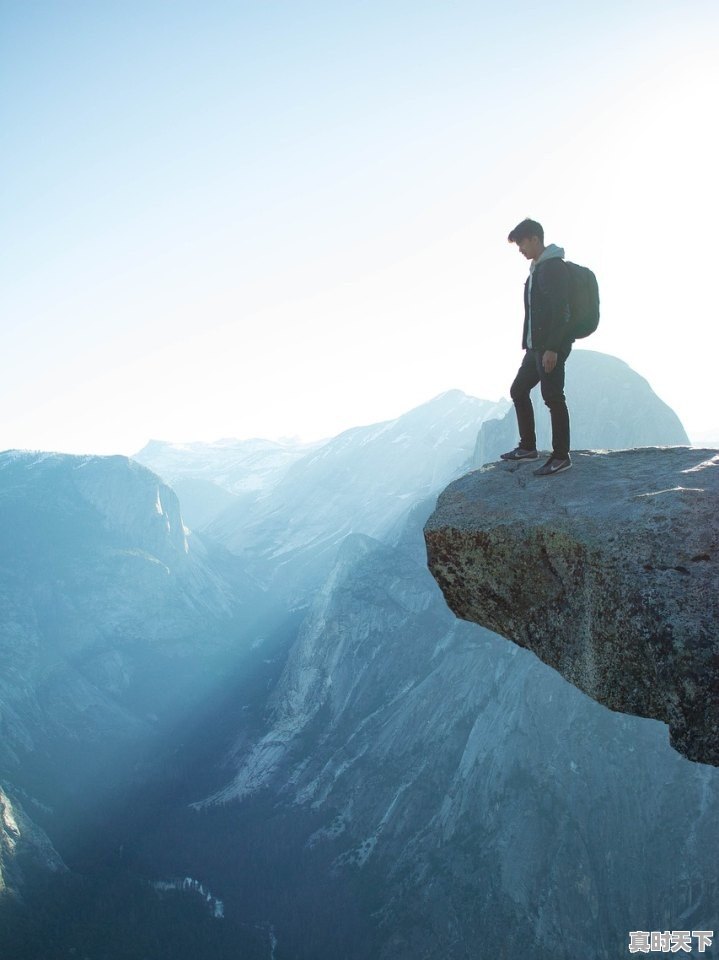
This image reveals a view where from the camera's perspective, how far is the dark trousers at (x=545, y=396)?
6949 mm

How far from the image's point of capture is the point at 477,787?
2847 inches

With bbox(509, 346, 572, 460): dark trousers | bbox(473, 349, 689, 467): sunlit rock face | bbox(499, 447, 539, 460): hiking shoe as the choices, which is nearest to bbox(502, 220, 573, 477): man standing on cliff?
bbox(509, 346, 572, 460): dark trousers

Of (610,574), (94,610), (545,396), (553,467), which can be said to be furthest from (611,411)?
(94,610)

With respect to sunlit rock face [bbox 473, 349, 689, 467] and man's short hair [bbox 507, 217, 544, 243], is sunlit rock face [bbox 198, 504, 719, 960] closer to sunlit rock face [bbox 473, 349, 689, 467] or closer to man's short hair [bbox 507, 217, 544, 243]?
sunlit rock face [bbox 473, 349, 689, 467]

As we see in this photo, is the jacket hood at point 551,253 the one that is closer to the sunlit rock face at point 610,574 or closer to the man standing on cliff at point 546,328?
the man standing on cliff at point 546,328

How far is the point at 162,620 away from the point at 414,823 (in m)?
117

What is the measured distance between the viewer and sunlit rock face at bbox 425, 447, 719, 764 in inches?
173

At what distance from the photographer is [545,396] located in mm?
7219

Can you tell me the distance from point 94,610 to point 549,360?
577 feet

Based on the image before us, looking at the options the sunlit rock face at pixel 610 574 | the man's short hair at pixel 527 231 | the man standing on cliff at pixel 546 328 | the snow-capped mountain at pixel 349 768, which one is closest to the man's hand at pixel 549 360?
the man standing on cliff at pixel 546 328

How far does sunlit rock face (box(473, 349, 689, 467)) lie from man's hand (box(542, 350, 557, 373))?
94529 millimetres

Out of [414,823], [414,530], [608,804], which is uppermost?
[414,530]

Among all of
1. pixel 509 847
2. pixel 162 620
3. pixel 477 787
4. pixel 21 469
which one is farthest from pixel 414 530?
pixel 21 469

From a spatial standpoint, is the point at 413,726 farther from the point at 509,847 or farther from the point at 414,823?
the point at 509,847
